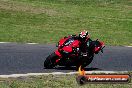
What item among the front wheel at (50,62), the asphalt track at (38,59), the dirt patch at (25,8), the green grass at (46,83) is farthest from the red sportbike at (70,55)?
the dirt patch at (25,8)

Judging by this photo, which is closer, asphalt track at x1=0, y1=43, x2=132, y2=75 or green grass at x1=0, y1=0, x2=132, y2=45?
asphalt track at x1=0, y1=43, x2=132, y2=75

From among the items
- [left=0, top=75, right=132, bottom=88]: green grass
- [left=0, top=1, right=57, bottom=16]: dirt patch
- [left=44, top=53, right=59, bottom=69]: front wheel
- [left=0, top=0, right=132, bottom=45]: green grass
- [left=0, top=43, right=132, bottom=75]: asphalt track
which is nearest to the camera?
[left=0, top=75, right=132, bottom=88]: green grass

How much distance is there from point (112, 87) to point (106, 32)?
1654 cm

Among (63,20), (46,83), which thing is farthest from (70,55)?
(63,20)

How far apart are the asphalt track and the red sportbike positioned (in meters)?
0.25

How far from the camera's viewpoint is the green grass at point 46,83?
1284 cm

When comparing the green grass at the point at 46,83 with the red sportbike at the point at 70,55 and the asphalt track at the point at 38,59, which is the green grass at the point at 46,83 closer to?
the asphalt track at the point at 38,59

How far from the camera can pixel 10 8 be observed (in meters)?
34.9

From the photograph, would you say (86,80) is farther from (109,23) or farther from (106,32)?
(109,23)

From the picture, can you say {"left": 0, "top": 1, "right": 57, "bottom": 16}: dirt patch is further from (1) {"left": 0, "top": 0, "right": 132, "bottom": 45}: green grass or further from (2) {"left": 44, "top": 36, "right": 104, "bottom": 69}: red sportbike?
(2) {"left": 44, "top": 36, "right": 104, "bottom": 69}: red sportbike

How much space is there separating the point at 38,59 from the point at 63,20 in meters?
14.0

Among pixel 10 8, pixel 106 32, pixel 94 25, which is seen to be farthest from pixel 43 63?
pixel 10 8

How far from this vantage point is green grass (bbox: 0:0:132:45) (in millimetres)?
26453

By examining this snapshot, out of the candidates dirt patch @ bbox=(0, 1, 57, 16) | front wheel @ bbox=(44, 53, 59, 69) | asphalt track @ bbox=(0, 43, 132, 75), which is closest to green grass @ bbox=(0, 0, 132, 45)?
dirt patch @ bbox=(0, 1, 57, 16)
